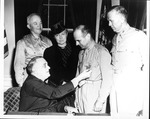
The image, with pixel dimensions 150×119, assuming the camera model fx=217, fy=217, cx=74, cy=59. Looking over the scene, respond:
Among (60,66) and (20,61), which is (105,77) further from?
(20,61)

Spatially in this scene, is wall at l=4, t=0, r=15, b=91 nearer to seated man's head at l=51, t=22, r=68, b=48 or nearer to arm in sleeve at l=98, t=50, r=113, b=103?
seated man's head at l=51, t=22, r=68, b=48

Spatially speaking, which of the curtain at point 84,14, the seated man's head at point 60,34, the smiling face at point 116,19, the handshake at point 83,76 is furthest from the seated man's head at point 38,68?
the curtain at point 84,14

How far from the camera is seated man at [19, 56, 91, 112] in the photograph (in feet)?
4.94

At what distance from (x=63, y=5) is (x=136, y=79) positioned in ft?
4.40

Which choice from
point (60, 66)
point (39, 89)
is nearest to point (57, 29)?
point (60, 66)

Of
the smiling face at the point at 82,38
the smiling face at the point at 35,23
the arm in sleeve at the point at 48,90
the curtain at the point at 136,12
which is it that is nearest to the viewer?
the arm in sleeve at the point at 48,90

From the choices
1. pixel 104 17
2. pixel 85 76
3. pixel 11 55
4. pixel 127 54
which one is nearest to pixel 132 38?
pixel 127 54

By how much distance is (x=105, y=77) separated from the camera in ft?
5.02

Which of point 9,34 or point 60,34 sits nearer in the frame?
point 60,34

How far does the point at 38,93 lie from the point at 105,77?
483 mm

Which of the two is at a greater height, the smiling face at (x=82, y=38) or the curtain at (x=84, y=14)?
the curtain at (x=84, y=14)

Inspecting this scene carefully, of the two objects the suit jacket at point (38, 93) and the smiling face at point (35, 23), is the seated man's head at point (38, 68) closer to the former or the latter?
the suit jacket at point (38, 93)

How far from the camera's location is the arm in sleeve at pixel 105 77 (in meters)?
1.51

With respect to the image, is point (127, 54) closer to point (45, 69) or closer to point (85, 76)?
point (85, 76)
